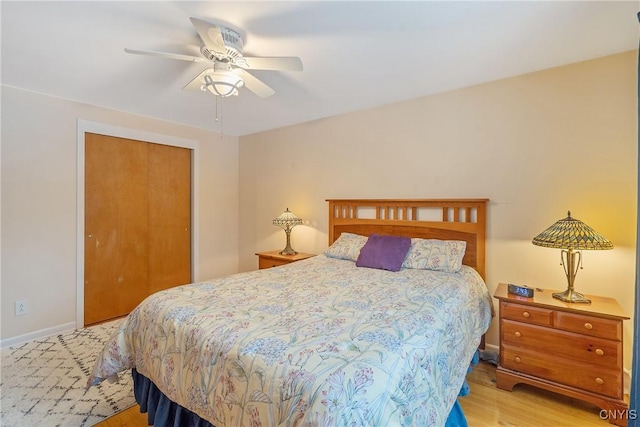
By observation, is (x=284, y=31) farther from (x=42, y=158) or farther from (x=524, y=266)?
(x=42, y=158)

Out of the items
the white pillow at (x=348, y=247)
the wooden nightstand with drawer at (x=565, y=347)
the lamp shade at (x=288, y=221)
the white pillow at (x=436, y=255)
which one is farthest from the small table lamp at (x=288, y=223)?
the wooden nightstand with drawer at (x=565, y=347)

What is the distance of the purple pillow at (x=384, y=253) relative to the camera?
259 cm

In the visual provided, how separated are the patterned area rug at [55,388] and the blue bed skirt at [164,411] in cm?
37

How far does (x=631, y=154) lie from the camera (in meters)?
2.09

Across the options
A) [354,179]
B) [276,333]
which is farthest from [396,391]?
[354,179]

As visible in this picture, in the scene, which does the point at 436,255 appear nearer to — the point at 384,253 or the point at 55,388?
the point at 384,253

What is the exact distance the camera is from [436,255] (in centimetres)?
257

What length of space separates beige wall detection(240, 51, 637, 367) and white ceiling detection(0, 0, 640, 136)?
0.21 meters

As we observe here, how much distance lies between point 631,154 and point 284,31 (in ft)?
8.34

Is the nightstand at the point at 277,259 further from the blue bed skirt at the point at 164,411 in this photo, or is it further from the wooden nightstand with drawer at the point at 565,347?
the wooden nightstand with drawer at the point at 565,347

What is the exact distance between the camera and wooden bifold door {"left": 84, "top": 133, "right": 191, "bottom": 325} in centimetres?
331

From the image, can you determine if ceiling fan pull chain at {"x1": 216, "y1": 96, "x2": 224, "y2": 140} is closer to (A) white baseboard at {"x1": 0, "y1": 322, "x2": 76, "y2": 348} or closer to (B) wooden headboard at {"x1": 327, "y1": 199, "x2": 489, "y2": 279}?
(B) wooden headboard at {"x1": 327, "y1": 199, "x2": 489, "y2": 279}

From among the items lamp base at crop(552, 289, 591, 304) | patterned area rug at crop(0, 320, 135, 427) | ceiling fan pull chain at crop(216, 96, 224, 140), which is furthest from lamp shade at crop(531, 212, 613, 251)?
ceiling fan pull chain at crop(216, 96, 224, 140)

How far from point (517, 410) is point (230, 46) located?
295 cm
